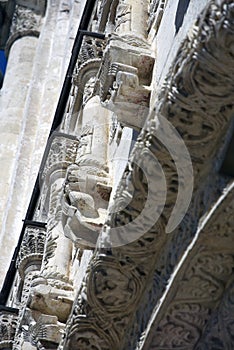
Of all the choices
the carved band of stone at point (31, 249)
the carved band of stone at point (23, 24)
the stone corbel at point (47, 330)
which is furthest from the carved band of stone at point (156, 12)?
the carved band of stone at point (23, 24)

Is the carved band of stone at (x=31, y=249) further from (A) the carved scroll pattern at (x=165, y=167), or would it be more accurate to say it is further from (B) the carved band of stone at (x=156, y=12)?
(A) the carved scroll pattern at (x=165, y=167)

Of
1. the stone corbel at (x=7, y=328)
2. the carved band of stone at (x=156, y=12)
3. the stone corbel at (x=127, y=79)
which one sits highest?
the carved band of stone at (x=156, y=12)

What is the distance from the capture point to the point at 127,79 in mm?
7191

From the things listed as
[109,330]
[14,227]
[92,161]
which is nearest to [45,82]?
[14,227]

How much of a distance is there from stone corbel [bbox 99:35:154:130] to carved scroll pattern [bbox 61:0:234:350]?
0.79m

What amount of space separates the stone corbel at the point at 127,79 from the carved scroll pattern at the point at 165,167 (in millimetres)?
791

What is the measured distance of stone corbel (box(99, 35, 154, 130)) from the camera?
7.11 metres

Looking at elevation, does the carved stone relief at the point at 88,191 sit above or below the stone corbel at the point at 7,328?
above

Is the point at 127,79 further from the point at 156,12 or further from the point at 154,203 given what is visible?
the point at 154,203

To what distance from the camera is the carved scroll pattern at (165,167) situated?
231 inches

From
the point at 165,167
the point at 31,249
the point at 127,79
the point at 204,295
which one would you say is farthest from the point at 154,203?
the point at 31,249

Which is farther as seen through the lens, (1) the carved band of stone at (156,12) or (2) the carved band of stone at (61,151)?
(2) the carved band of stone at (61,151)

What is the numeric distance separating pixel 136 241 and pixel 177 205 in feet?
0.93

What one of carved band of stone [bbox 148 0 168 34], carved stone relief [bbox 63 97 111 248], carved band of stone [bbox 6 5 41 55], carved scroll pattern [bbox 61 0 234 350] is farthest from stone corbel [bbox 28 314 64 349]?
carved band of stone [bbox 6 5 41 55]
